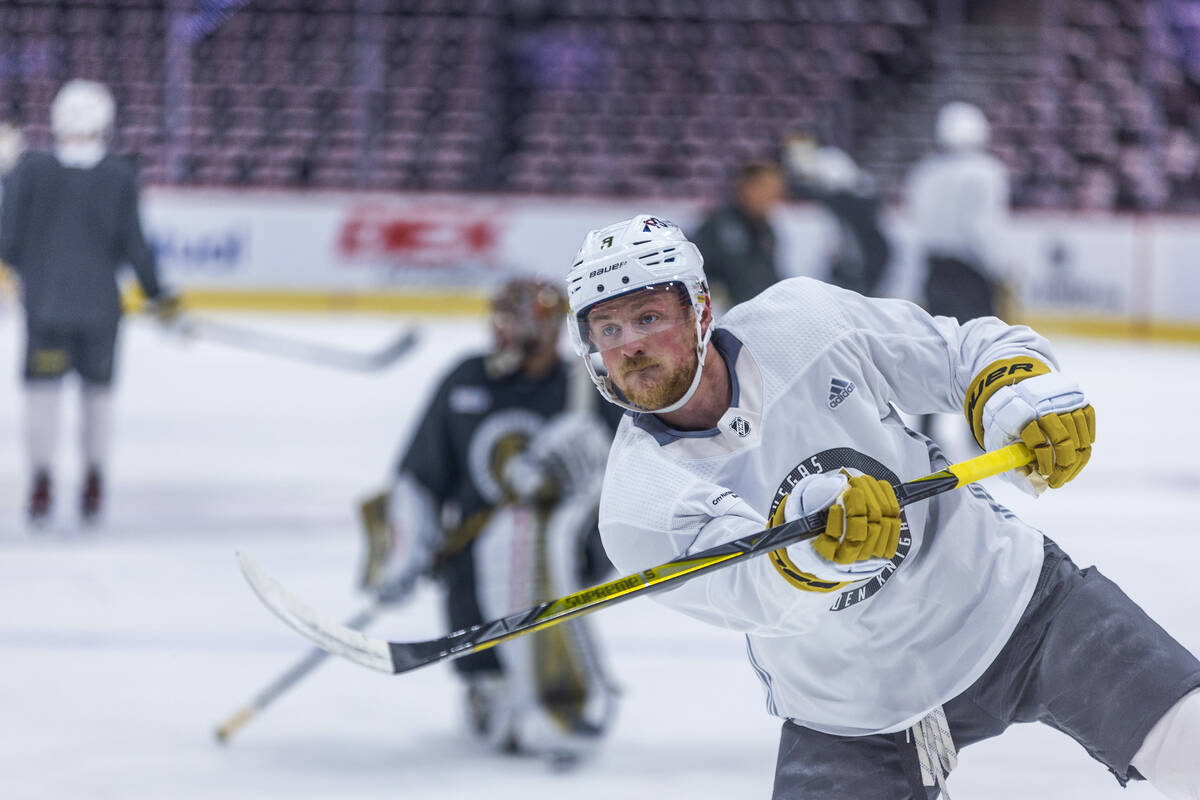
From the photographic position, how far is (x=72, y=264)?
16.4ft

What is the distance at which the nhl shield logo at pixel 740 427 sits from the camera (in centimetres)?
177

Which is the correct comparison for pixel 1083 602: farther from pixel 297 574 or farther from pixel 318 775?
pixel 297 574

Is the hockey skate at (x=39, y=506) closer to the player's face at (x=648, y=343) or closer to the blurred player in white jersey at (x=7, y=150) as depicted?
the player's face at (x=648, y=343)

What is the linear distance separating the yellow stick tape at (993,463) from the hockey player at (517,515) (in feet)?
4.42

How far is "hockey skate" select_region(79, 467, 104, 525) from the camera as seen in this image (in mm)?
5094

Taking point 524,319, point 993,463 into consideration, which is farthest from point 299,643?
point 993,463

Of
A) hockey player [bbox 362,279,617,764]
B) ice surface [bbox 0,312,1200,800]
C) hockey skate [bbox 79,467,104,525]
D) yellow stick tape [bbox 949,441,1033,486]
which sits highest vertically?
yellow stick tape [bbox 949,441,1033,486]

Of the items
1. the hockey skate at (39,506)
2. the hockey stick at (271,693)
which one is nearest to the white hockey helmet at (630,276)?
the hockey stick at (271,693)

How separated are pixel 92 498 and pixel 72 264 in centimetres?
76

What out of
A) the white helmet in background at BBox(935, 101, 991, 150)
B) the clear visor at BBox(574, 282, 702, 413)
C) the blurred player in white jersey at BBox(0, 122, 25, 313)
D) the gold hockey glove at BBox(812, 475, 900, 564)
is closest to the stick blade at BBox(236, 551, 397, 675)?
the clear visor at BBox(574, 282, 702, 413)

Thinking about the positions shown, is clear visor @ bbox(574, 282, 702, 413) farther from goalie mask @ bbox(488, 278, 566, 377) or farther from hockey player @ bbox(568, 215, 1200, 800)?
goalie mask @ bbox(488, 278, 566, 377)

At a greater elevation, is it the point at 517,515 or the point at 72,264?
the point at 72,264

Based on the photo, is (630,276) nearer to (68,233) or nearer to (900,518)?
(900,518)

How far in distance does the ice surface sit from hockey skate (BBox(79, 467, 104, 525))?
78mm
